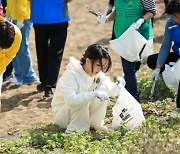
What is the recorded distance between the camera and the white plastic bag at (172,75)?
572cm

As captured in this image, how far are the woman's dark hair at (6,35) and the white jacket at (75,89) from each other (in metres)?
0.53

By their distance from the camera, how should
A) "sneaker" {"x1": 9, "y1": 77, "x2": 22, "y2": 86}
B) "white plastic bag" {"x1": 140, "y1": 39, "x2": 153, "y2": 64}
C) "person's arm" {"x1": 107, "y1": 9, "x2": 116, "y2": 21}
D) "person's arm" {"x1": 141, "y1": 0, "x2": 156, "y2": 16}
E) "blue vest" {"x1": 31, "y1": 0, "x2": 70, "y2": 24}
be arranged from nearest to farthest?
"person's arm" {"x1": 141, "y1": 0, "x2": 156, "y2": 16}
"white plastic bag" {"x1": 140, "y1": 39, "x2": 153, "y2": 64}
"person's arm" {"x1": 107, "y1": 9, "x2": 116, "y2": 21}
"blue vest" {"x1": 31, "y1": 0, "x2": 70, "y2": 24}
"sneaker" {"x1": 9, "y1": 77, "x2": 22, "y2": 86}

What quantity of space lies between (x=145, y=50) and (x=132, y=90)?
0.42 metres

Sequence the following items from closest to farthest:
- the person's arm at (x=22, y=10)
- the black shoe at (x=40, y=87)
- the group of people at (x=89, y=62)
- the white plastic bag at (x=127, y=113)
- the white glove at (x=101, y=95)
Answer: the white glove at (x=101, y=95) → the group of people at (x=89, y=62) → the white plastic bag at (x=127, y=113) → the person's arm at (x=22, y=10) → the black shoe at (x=40, y=87)

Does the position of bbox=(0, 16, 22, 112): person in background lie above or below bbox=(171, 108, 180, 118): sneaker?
above

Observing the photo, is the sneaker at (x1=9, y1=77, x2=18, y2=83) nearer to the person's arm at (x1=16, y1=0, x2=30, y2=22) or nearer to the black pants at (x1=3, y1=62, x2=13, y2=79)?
the black pants at (x1=3, y1=62, x2=13, y2=79)

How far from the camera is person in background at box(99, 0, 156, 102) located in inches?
218

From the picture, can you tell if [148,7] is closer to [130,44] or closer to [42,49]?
[130,44]

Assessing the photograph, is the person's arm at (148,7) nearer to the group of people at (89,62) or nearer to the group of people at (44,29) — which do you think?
the group of people at (89,62)

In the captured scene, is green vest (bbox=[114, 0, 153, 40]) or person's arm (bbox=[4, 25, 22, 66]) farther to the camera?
green vest (bbox=[114, 0, 153, 40])

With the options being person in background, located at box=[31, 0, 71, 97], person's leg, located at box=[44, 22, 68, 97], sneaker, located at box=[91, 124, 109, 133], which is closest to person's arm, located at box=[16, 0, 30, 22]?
person in background, located at box=[31, 0, 71, 97]

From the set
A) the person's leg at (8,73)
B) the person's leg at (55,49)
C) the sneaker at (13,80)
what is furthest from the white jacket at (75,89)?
the person's leg at (8,73)

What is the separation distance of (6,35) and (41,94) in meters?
1.97

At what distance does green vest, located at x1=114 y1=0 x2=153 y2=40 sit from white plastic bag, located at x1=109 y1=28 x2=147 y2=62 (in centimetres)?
12
